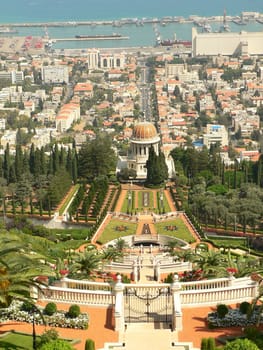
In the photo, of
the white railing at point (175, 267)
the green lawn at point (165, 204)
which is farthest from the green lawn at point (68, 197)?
the white railing at point (175, 267)

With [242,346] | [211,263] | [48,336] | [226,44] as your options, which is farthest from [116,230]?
[226,44]

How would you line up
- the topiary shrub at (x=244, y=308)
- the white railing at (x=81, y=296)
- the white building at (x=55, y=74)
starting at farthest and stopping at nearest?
the white building at (x=55, y=74)
the white railing at (x=81, y=296)
the topiary shrub at (x=244, y=308)

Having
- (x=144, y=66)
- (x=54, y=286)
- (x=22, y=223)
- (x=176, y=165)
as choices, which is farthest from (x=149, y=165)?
(x=144, y=66)

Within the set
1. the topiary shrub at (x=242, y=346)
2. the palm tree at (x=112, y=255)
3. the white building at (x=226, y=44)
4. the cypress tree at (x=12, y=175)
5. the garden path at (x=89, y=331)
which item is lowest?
the cypress tree at (x=12, y=175)

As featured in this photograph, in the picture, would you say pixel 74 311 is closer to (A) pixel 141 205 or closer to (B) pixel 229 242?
(B) pixel 229 242

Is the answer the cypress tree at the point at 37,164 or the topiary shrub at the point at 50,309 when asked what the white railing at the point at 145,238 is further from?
the topiary shrub at the point at 50,309

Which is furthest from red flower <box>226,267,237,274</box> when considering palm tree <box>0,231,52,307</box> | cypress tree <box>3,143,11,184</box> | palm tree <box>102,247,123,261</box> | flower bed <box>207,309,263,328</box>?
cypress tree <box>3,143,11,184</box>

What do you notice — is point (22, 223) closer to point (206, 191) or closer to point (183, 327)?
point (206, 191)

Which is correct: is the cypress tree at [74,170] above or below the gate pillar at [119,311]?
below
